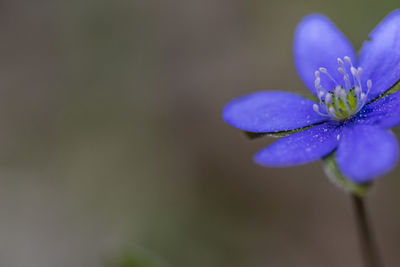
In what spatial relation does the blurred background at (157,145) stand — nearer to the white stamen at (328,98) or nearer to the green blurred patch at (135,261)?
the green blurred patch at (135,261)

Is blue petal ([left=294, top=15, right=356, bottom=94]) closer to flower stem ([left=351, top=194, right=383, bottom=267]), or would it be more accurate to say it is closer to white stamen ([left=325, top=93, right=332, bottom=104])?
white stamen ([left=325, top=93, right=332, bottom=104])

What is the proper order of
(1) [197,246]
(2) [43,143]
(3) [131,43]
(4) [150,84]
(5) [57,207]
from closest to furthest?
(1) [197,246]
(5) [57,207]
(2) [43,143]
(4) [150,84]
(3) [131,43]

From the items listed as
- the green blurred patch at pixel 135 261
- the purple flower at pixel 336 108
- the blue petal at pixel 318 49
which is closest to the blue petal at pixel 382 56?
the purple flower at pixel 336 108

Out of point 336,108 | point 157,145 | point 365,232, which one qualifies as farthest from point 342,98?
point 157,145

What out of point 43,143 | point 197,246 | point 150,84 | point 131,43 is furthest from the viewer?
point 131,43

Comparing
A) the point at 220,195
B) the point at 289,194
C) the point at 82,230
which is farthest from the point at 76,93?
the point at 289,194

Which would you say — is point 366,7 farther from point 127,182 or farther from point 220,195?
point 127,182
